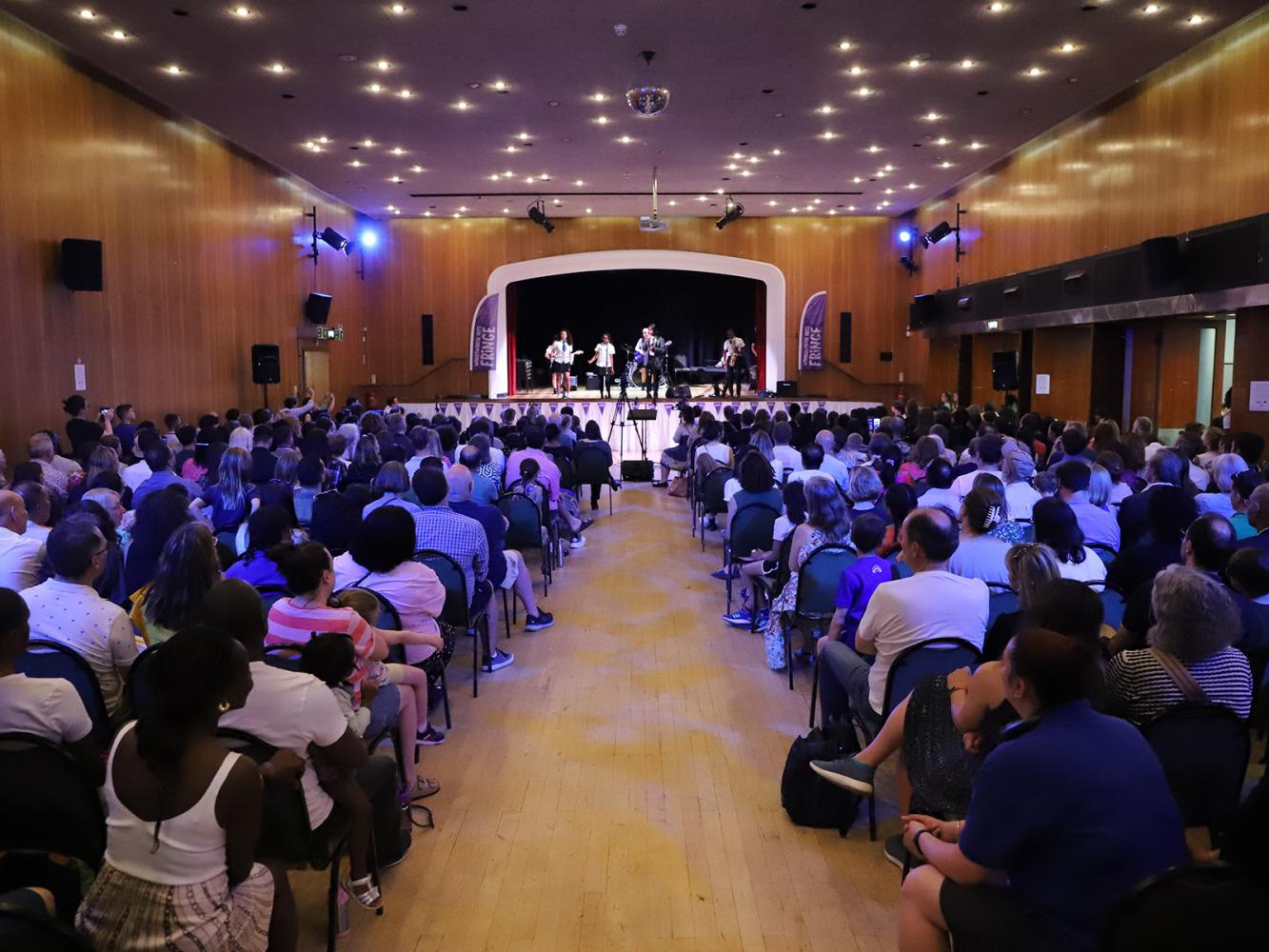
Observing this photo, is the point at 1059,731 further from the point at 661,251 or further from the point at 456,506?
the point at 661,251

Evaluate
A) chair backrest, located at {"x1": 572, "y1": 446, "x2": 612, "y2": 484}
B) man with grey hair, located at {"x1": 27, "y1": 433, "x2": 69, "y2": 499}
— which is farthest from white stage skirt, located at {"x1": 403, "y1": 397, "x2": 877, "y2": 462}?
man with grey hair, located at {"x1": 27, "y1": 433, "x2": 69, "y2": 499}

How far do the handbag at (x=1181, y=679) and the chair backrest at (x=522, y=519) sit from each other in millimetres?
5081

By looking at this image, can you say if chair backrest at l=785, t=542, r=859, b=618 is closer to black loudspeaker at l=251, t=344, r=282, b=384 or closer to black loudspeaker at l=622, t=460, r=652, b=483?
black loudspeaker at l=622, t=460, r=652, b=483

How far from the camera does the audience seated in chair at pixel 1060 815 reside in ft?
6.61

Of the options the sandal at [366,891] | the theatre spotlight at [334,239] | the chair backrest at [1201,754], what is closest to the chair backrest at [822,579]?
the chair backrest at [1201,754]

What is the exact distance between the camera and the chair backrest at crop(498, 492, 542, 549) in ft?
24.9

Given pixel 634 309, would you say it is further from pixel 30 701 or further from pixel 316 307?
pixel 30 701

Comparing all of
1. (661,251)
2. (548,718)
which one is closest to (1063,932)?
(548,718)

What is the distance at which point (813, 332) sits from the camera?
75.9ft

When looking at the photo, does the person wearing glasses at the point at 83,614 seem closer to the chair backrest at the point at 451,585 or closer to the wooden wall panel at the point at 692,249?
the chair backrest at the point at 451,585

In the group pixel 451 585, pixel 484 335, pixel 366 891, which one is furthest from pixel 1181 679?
pixel 484 335

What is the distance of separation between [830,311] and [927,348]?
266 centimetres

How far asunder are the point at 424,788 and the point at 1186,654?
3.04 meters

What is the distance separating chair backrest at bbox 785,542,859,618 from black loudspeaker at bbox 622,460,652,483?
9.83 m
